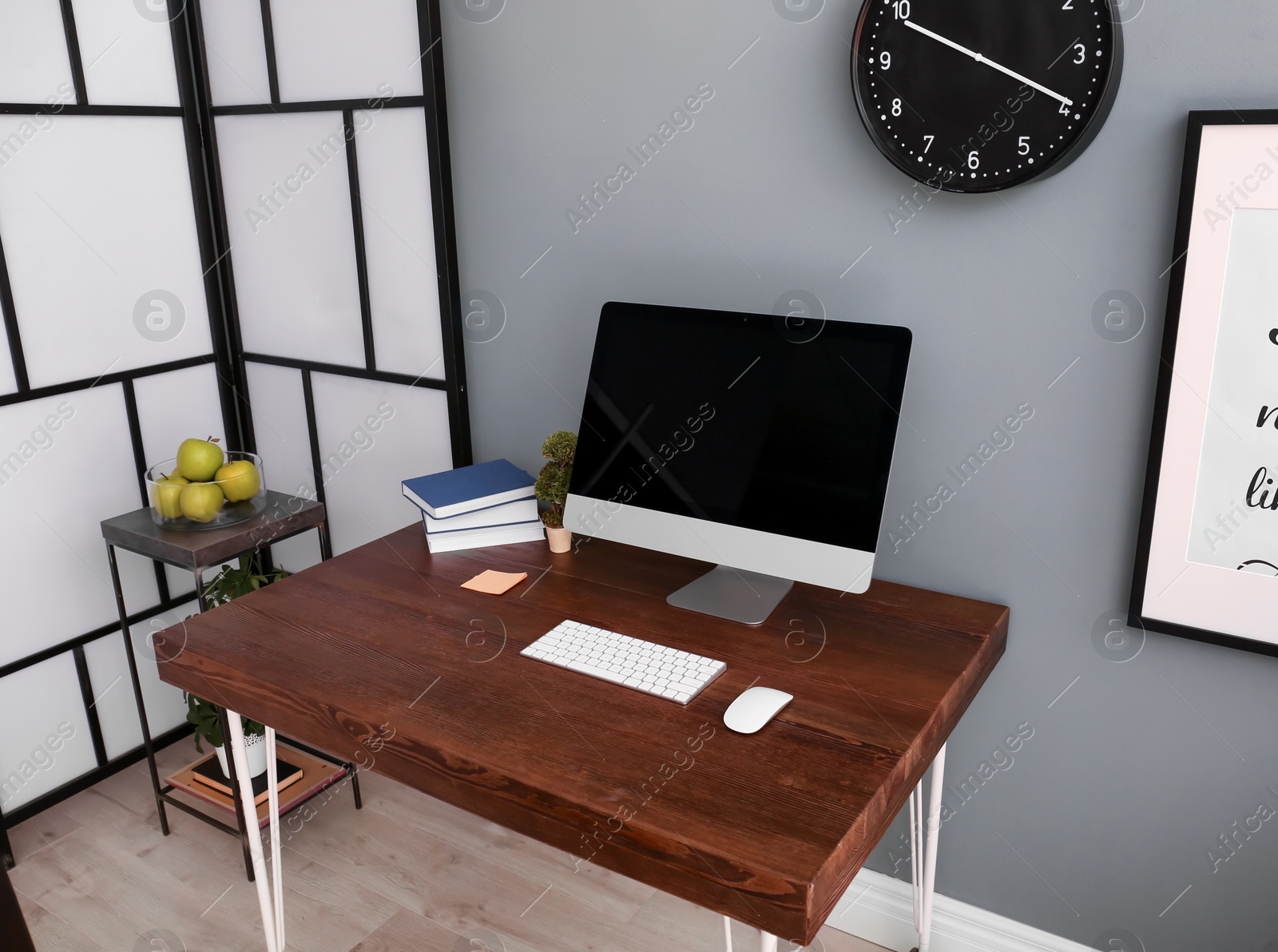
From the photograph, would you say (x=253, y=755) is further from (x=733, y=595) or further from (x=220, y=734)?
(x=733, y=595)

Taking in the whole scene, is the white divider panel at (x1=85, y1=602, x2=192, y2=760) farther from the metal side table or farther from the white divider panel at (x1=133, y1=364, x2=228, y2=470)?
the white divider panel at (x1=133, y1=364, x2=228, y2=470)

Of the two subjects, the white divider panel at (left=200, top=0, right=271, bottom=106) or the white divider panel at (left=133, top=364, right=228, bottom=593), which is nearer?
the white divider panel at (left=200, top=0, right=271, bottom=106)

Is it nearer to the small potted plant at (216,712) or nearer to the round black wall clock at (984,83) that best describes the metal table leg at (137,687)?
the small potted plant at (216,712)

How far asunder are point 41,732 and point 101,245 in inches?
45.9

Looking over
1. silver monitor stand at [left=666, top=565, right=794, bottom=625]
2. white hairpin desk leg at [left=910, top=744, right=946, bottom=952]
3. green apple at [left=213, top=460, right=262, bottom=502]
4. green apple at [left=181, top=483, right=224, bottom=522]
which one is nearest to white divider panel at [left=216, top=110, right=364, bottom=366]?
green apple at [left=213, top=460, right=262, bottom=502]

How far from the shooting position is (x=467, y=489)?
1.96 meters

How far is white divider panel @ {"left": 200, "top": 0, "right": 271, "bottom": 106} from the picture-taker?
2.29 metres

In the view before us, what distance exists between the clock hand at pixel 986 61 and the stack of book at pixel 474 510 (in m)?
1.08

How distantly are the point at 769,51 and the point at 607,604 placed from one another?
97cm

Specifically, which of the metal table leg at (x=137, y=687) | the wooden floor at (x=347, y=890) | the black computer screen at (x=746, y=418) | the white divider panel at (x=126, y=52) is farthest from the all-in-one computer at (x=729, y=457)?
the white divider panel at (x=126, y=52)

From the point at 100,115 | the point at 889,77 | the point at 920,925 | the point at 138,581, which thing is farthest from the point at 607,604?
the point at 100,115

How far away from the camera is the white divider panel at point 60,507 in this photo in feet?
7.27

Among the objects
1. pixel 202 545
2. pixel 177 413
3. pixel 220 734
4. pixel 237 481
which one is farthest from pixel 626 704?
pixel 177 413

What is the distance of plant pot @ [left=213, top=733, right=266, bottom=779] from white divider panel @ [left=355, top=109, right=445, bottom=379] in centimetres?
97
